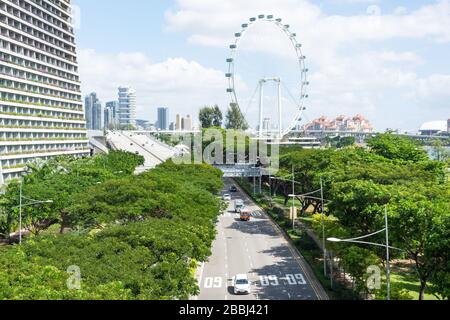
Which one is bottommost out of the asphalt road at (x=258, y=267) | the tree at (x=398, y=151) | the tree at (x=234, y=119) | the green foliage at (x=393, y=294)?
the asphalt road at (x=258, y=267)

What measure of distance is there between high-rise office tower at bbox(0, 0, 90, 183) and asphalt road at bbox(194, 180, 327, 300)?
49.7m

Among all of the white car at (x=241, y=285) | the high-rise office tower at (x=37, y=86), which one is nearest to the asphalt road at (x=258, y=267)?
the white car at (x=241, y=285)

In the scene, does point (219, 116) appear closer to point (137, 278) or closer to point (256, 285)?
point (256, 285)

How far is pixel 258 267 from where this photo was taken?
52.5 m

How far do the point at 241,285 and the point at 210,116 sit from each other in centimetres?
15188

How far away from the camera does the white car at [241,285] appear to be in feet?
141

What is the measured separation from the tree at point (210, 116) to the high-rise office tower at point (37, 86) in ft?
191

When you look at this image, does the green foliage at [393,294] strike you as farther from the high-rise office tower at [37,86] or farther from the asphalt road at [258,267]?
the high-rise office tower at [37,86]

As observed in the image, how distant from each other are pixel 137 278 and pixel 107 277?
5.37 ft

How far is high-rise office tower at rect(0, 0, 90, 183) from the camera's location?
10012cm

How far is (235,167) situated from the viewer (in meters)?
119

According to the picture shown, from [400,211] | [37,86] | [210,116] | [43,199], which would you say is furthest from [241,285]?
[210,116]

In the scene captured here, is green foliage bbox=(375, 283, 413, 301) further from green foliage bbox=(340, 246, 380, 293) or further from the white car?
the white car
